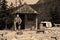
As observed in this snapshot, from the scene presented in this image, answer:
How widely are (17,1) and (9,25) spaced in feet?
106

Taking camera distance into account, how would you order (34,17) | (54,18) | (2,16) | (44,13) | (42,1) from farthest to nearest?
1. (42,1)
2. (44,13)
3. (54,18)
4. (2,16)
5. (34,17)

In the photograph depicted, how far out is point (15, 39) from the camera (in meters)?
20.2

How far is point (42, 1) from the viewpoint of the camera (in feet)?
190

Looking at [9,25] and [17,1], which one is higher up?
[17,1]

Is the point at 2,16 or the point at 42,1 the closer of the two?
the point at 2,16

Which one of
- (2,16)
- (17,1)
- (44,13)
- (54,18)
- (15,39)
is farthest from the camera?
(17,1)

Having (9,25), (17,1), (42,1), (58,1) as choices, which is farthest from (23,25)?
(17,1)

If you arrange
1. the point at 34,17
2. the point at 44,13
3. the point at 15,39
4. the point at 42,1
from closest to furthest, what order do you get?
1. the point at 15,39
2. the point at 34,17
3. the point at 44,13
4. the point at 42,1

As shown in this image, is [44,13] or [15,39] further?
[44,13]

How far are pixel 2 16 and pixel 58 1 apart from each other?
54.3 feet

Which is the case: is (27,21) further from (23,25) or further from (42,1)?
(42,1)

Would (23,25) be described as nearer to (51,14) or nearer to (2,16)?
(2,16)

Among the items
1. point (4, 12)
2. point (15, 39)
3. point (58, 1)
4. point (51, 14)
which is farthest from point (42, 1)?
point (15, 39)

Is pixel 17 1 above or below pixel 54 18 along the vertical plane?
above
